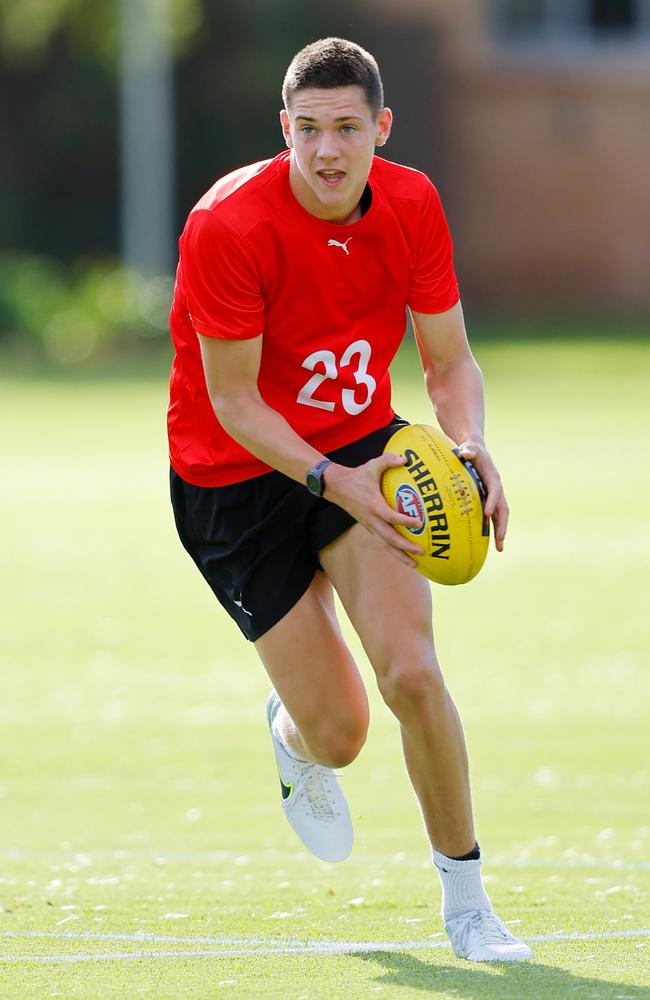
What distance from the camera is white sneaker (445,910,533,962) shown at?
5.04 m

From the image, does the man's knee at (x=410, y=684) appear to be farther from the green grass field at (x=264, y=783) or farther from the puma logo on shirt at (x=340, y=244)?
the puma logo on shirt at (x=340, y=244)

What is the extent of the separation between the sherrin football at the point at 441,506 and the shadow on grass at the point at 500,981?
3.66 ft

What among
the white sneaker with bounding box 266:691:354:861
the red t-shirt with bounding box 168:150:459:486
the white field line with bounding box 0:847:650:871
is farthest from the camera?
the white field line with bounding box 0:847:650:871

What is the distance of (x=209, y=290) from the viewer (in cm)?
523

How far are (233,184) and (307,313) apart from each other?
46cm

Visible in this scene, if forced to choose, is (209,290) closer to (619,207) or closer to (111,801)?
(111,801)

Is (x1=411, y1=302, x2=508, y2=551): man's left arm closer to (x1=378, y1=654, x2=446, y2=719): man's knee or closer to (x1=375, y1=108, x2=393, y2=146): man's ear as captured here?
(x1=375, y1=108, x2=393, y2=146): man's ear

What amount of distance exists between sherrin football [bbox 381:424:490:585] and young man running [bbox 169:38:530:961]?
1.8 inches

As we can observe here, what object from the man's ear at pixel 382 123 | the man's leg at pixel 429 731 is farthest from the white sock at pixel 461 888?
the man's ear at pixel 382 123

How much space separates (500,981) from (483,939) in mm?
Result: 315

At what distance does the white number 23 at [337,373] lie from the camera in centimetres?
548

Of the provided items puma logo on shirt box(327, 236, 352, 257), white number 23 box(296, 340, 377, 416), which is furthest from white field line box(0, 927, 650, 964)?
puma logo on shirt box(327, 236, 352, 257)

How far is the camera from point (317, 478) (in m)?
5.14

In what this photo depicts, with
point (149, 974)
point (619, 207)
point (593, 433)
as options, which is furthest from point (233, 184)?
point (619, 207)
